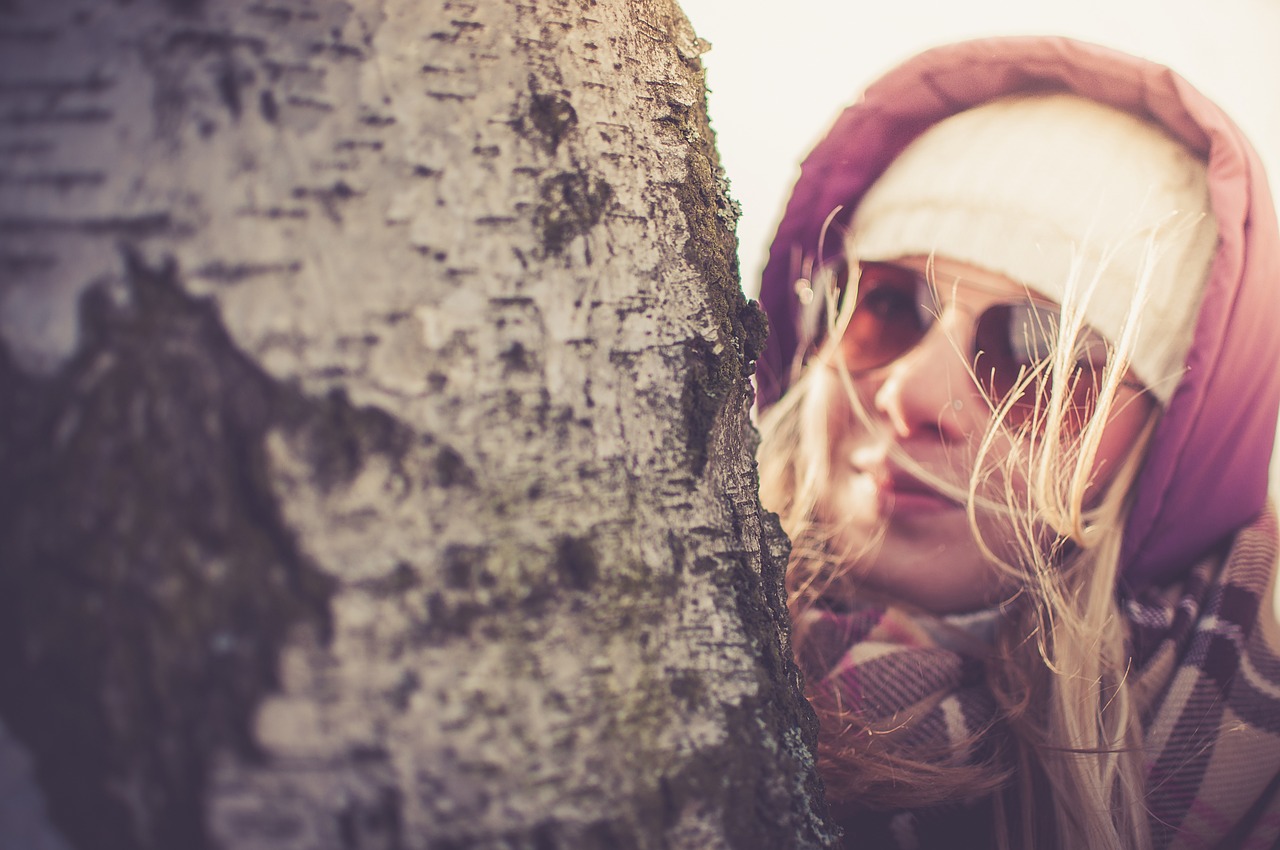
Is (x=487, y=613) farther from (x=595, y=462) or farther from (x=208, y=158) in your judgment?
(x=208, y=158)

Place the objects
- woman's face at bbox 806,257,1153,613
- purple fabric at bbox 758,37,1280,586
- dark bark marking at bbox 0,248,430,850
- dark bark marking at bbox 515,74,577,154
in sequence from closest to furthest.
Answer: dark bark marking at bbox 0,248,430,850 < dark bark marking at bbox 515,74,577,154 < purple fabric at bbox 758,37,1280,586 < woman's face at bbox 806,257,1153,613

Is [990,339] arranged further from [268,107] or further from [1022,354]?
[268,107]

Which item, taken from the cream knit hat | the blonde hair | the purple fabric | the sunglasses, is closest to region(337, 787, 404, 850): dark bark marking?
the blonde hair

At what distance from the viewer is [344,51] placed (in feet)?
1.22

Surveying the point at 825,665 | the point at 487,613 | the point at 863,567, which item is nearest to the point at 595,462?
the point at 487,613

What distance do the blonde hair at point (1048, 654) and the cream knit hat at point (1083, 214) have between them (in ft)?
0.15

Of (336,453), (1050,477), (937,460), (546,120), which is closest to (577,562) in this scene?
(336,453)

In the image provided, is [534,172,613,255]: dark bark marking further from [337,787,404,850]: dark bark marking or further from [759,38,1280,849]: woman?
[759,38,1280,849]: woman

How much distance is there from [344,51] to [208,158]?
0.10 m

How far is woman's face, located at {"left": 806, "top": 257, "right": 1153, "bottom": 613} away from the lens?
1207mm

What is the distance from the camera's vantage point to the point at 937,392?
49.9 inches

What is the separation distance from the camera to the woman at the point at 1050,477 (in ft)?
3.12

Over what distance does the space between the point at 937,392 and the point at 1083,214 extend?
0.41 metres

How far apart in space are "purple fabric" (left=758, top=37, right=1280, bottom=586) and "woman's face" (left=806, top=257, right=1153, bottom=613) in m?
0.10
